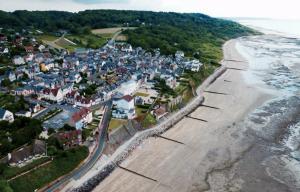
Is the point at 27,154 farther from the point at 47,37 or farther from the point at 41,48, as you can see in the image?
the point at 47,37

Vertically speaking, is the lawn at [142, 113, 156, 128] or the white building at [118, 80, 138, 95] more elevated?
the white building at [118, 80, 138, 95]

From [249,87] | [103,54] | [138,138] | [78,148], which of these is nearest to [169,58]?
[103,54]

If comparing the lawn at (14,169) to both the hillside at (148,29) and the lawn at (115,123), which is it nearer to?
the lawn at (115,123)

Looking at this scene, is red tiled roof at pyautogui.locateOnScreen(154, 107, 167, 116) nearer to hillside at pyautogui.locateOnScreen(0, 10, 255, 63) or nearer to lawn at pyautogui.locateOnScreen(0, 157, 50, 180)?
lawn at pyautogui.locateOnScreen(0, 157, 50, 180)

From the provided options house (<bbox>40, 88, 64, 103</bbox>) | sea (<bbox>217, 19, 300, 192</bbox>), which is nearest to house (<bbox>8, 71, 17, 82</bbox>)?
house (<bbox>40, 88, 64, 103</bbox>)

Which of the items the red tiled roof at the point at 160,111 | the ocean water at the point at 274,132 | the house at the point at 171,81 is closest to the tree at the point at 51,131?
the red tiled roof at the point at 160,111

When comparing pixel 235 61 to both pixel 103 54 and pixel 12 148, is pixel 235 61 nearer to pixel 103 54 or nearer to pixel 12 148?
pixel 103 54

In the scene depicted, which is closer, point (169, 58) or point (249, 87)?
point (249, 87)

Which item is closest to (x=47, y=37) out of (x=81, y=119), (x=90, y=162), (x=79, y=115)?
(x=79, y=115)
